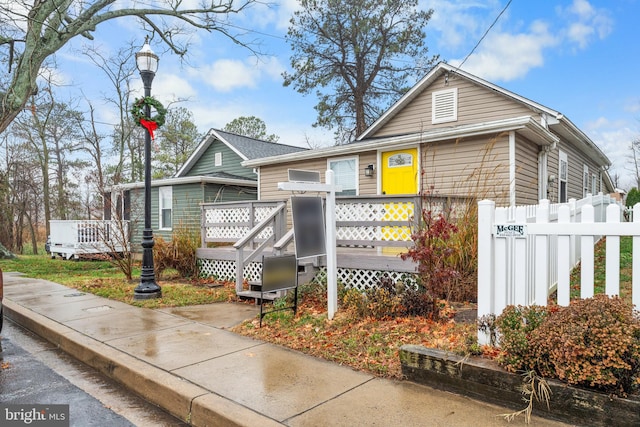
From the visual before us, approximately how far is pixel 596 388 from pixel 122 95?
25884mm

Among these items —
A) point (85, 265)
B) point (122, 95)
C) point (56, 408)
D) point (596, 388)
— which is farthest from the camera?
point (122, 95)

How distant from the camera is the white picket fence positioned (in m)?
2.73

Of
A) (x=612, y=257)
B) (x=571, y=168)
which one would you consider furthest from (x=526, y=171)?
(x=612, y=257)

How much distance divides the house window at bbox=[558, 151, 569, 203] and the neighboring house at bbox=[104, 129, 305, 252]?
9.88 meters

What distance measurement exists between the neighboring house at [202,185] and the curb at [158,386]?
9.93 meters

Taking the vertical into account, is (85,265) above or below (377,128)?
below

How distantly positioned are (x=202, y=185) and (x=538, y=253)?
1345cm

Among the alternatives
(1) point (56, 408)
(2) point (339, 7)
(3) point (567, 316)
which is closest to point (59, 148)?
(2) point (339, 7)

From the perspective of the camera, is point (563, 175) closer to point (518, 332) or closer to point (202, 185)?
point (518, 332)

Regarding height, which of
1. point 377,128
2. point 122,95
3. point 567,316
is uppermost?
point 122,95

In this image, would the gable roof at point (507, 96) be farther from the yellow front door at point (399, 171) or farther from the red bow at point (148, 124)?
the red bow at point (148, 124)

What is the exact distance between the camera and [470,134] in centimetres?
845

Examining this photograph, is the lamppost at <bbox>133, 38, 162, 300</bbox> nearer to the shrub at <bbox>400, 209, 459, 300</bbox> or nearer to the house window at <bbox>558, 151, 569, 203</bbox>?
the shrub at <bbox>400, 209, 459, 300</bbox>

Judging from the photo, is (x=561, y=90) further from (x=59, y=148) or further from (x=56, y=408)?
(x=59, y=148)
